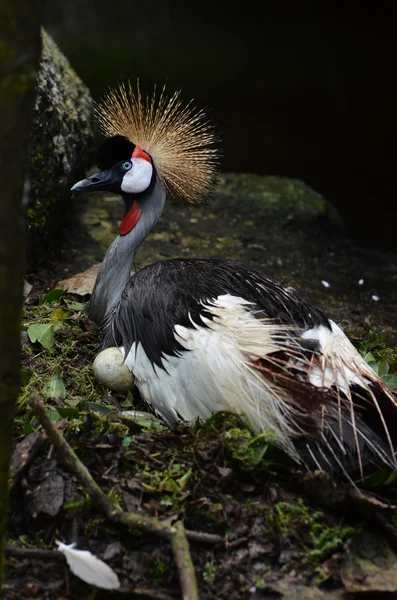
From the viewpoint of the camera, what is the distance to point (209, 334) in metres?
2.90

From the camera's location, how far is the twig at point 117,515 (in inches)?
85.1

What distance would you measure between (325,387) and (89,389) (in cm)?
98

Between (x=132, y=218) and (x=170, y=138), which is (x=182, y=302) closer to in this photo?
(x=132, y=218)

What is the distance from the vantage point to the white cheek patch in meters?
3.66

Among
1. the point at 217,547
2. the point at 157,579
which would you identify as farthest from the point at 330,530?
the point at 157,579

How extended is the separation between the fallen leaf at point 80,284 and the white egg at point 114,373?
82 centimetres

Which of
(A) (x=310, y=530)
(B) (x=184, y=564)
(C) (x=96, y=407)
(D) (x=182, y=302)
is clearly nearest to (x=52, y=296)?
(D) (x=182, y=302)

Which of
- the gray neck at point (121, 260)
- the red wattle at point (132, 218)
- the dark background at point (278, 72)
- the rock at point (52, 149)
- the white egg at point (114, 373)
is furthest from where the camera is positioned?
the dark background at point (278, 72)

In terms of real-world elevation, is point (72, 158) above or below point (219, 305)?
above

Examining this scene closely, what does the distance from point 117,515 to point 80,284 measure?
1895mm

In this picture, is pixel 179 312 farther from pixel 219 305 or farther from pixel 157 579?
pixel 157 579

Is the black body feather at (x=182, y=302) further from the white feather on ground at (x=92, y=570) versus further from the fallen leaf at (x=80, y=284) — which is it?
the white feather on ground at (x=92, y=570)

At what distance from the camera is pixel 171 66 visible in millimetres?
8094

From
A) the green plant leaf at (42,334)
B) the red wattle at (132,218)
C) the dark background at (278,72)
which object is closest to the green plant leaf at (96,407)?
the green plant leaf at (42,334)
